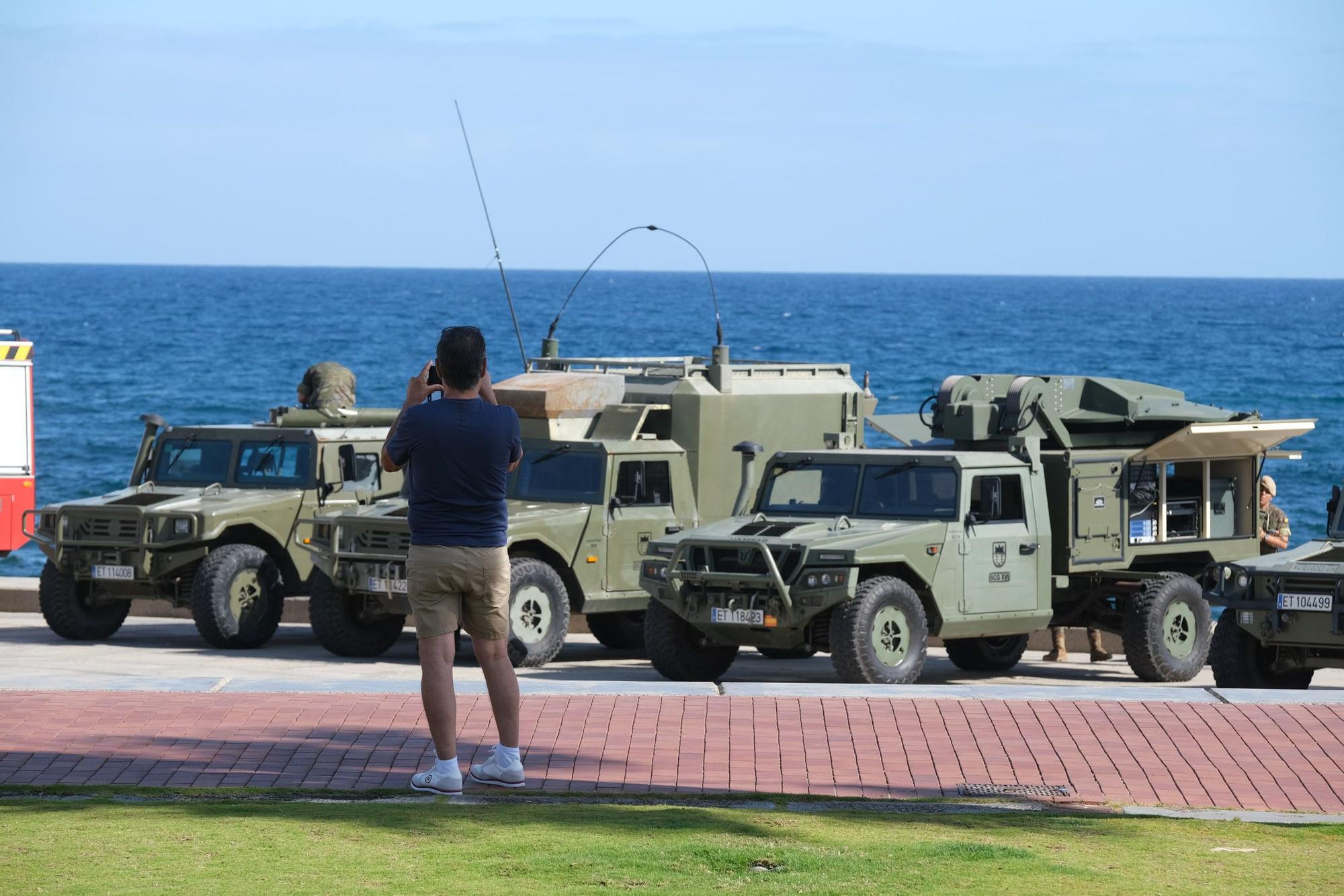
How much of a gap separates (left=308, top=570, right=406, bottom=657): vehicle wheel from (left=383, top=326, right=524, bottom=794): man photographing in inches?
272

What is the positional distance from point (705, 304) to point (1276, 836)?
15679 cm

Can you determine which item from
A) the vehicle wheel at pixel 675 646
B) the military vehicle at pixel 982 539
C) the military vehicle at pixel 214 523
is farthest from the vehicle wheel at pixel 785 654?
the military vehicle at pixel 214 523

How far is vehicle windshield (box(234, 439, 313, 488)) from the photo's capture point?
1612 centimetres

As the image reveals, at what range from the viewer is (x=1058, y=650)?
52.9 feet

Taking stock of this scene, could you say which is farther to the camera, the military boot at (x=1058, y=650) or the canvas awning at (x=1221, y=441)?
the military boot at (x=1058, y=650)

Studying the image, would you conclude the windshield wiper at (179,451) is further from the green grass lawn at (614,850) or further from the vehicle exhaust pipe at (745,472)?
the green grass lawn at (614,850)

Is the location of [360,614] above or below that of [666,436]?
below

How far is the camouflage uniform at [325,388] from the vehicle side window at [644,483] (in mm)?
3395

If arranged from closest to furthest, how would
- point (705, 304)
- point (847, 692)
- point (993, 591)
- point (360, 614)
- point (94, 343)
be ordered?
point (847, 692) → point (993, 591) → point (360, 614) → point (94, 343) → point (705, 304)

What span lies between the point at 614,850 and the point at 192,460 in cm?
1051

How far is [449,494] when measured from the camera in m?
7.73

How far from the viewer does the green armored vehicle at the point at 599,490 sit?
14.4 metres

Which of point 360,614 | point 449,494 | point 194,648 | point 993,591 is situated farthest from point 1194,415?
point 449,494

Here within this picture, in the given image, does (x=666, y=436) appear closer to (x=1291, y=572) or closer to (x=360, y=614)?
(x=360, y=614)
